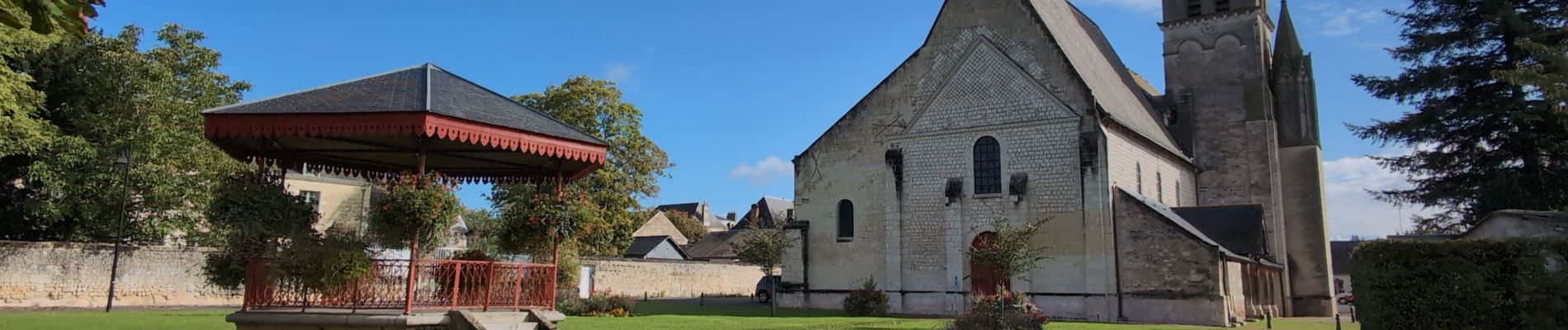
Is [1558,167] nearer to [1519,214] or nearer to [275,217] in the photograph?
[1519,214]

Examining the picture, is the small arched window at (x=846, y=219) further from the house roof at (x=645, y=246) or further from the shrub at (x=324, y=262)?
the house roof at (x=645, y=246)

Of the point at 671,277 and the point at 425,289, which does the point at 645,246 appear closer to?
the point at 671,277

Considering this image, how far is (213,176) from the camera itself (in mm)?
27625

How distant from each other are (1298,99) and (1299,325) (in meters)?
13.3

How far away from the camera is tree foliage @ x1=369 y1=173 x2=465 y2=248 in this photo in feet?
33.4

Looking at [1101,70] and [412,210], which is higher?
[1101,70]

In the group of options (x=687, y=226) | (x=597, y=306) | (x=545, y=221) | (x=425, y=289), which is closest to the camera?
(x=425, y=289)

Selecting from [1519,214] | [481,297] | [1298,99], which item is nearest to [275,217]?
[481,297]

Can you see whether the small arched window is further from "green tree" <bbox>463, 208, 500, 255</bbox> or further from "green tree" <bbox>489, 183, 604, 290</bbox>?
"green tree" <bbox>489, 183, 604, 290</bbox>

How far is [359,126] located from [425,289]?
229 centimetres

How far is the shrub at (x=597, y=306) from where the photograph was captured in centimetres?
2395

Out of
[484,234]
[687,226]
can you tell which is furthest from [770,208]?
[484,234]

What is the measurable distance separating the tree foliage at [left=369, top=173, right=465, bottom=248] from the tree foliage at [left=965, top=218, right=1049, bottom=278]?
658 inches

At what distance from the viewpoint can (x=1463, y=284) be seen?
1427cm
